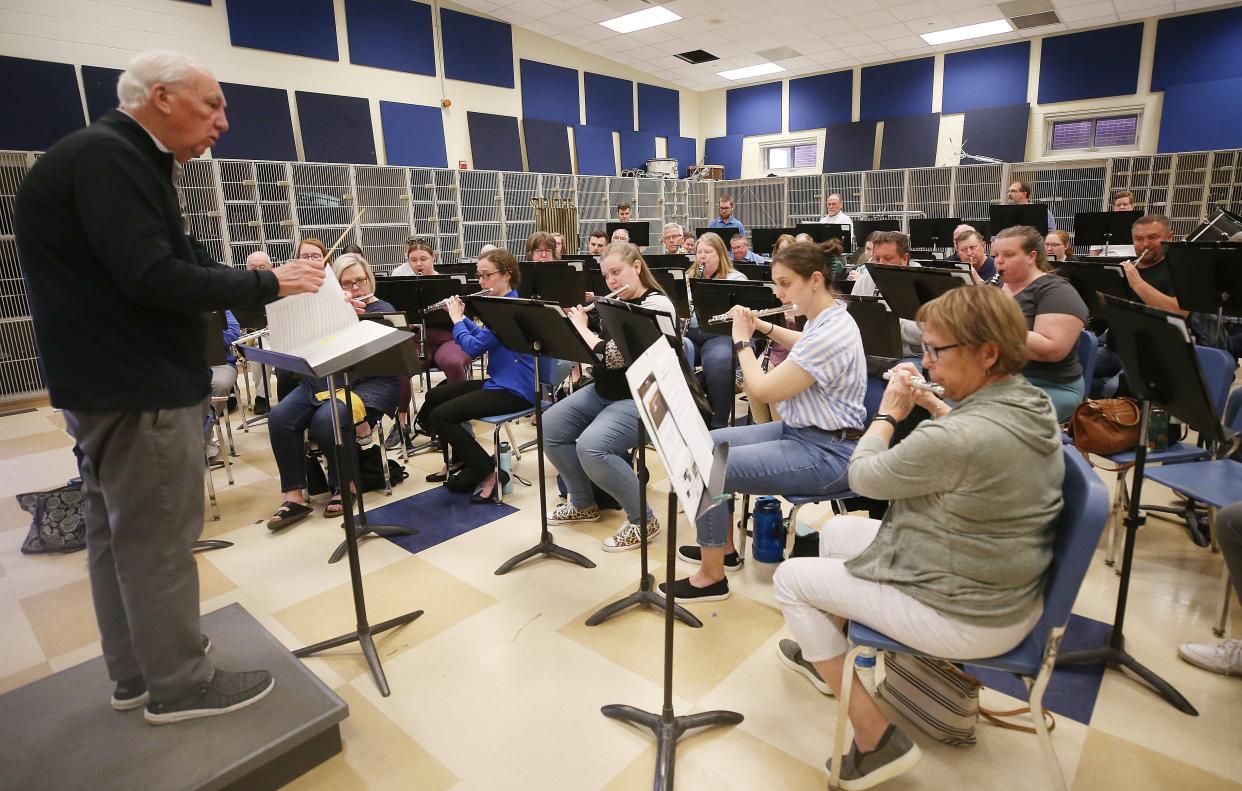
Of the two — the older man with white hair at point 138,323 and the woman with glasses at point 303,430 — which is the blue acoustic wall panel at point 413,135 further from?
the older man with white hair at point 138,323

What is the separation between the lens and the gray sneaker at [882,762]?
5.74ft

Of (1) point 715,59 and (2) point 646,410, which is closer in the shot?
→ (2) point 646,410

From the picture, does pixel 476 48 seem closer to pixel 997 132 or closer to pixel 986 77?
pixel 986 77

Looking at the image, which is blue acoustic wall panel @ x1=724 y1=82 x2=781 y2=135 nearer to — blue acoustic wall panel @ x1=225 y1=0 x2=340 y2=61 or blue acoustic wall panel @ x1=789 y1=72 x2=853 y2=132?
blue acoustic wall panel @ x1=789 y1=72 x2=853 y2=132

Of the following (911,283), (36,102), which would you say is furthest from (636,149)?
(911,283)

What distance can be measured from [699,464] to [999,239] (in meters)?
2.49

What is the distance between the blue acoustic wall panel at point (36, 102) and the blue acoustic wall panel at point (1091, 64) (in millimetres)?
12874

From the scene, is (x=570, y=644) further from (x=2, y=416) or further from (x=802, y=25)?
(x=802, y=25)

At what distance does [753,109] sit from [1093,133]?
6005mm

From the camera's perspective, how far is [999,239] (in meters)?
3.22

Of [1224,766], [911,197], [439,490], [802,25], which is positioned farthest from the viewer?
[911,197]

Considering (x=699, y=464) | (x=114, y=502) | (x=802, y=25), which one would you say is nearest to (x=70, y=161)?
(x=114, y=502)

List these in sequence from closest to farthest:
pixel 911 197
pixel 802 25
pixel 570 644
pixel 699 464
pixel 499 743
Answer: pixel 699 464, pixel 499 743, pixel 570 644, pixel 802 25, pixel 911 197

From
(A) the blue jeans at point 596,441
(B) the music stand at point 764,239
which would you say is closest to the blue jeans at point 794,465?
(A) the blue jeans at point 596,441
